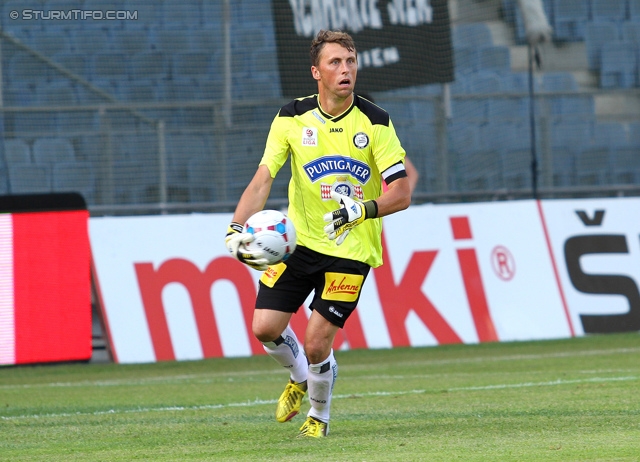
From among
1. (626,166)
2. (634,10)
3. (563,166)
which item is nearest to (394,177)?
(563,166)

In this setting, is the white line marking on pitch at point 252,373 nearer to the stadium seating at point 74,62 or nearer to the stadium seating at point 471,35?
the stadium seating at point 74,62

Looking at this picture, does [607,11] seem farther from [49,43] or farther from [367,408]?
[367,408]

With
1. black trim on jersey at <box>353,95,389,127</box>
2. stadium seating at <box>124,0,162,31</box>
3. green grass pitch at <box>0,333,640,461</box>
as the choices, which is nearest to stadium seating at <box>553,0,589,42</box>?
stadium seating at <box>124,0,162,31</box>

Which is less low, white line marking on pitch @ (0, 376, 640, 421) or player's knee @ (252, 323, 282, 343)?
player's knee @ (252, 323, 282, 343)

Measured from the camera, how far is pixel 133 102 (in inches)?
600

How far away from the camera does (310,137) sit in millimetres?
6723

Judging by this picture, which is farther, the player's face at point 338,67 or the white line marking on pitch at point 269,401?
the white line marking on pitch at point 269,401

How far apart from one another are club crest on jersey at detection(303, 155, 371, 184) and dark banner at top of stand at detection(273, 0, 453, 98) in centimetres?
814

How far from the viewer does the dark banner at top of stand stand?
48.3 ft

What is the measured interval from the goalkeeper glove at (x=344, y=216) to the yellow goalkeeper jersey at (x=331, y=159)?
0.40 metres

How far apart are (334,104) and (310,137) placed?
0.24 m

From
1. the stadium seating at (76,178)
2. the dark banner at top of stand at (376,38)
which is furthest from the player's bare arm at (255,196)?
the dark banner at top of stand at (376,38)

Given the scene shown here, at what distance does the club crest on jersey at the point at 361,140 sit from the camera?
263 inches

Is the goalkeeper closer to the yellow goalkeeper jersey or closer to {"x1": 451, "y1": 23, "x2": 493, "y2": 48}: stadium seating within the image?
the yellow goalkeeper jersey
